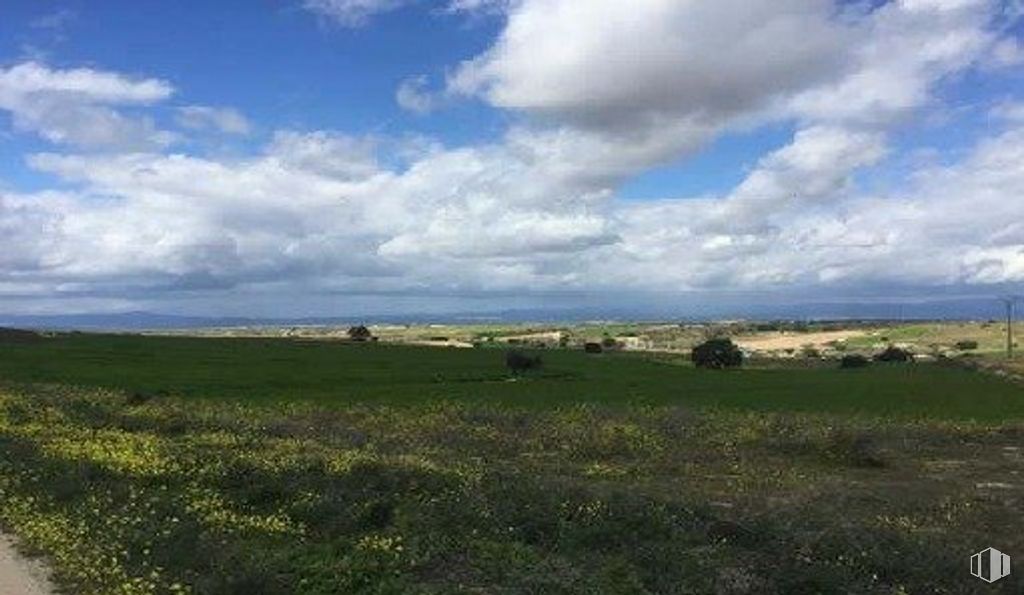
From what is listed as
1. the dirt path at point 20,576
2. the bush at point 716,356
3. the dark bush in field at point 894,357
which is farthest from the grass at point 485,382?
the dirt path at point 20,576

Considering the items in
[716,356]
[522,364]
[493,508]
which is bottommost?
[716,356]

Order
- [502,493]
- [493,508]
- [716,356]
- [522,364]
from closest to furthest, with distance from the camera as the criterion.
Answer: [493,508] → [502,493] → [522,364] → [716,356]

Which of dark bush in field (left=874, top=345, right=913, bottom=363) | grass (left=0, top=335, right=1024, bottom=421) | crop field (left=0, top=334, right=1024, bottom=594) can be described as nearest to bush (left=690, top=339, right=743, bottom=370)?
grass (left=0, top=335, right=1024, bottom=421)

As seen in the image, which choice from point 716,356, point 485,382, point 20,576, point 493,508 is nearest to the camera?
point 20,576

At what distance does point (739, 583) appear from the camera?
1638 cm

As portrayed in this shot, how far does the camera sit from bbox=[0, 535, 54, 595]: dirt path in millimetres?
15273

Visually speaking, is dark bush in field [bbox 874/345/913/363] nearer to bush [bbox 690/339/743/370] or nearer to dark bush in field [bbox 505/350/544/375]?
bush [bbox 690/339/743/370]

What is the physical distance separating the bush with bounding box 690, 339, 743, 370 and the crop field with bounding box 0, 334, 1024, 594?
52894 mm

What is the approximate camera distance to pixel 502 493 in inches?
883

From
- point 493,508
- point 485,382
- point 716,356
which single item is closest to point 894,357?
point 716,356

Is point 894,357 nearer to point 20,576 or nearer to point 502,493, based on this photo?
point 502,493

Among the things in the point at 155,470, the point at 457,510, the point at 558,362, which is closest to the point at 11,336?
the point at 558,362

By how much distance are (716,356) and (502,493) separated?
93.9 m

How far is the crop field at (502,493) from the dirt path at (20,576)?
350 millimetres
